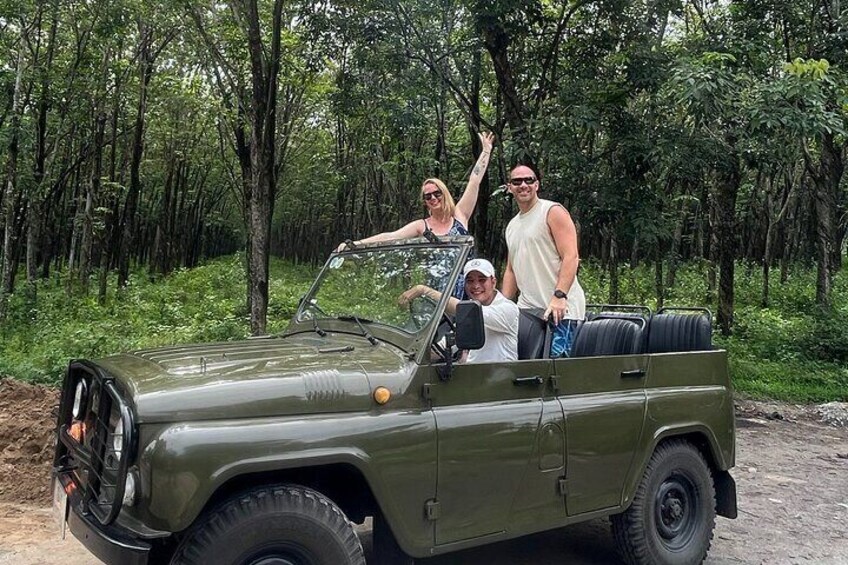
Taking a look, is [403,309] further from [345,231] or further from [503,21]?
[345,231]

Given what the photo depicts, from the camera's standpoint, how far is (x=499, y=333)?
4430 mm

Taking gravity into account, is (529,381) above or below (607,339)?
below

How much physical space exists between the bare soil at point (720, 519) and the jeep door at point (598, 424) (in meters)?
0.85

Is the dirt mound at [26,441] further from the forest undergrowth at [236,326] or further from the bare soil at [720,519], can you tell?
the forest undergrowth at [236,326]

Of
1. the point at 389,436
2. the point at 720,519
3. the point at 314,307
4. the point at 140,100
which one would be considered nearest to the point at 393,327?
the point at 389,436

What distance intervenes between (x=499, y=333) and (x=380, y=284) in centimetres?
79

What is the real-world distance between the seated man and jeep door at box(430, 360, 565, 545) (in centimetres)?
26

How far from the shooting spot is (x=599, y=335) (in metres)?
5.14

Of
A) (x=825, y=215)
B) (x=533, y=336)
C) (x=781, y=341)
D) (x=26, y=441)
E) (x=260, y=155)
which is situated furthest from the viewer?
(x=825, y=215)

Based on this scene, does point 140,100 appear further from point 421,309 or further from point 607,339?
point 421,309

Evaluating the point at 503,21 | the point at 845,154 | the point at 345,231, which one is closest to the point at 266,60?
the point at 503,21

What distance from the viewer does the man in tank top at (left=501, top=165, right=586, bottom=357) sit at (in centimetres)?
487

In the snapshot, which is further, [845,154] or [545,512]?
[845,154]

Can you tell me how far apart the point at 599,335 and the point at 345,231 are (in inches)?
1143
